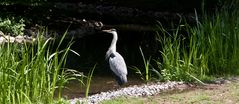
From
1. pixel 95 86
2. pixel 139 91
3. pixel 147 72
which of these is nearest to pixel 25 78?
pixel 139 91

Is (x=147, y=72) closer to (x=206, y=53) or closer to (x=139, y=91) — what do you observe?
(x=139, y=91)

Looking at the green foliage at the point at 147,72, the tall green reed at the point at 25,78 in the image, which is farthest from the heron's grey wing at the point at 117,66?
the tall green reed at the point at 25,78

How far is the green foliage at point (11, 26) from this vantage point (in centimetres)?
1569

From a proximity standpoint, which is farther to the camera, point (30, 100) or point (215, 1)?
point (215, 1)

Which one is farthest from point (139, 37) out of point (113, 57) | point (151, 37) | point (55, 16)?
point (113, 57)

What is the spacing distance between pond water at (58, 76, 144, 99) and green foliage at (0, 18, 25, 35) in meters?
6.18

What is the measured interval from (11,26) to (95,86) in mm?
7073

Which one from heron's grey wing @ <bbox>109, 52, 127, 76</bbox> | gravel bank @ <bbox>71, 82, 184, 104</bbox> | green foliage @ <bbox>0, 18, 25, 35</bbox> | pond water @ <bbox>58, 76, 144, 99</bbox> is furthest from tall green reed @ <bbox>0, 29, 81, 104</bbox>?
green foliage @ <bbox>0, 18, 25, 35</bbox>

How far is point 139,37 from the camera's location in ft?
60.3

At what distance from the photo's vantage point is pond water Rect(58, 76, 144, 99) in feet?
29.1

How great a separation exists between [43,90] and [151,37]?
40.4 feet

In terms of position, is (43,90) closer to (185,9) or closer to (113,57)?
(113,57)

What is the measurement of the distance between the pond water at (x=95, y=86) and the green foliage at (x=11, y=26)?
6.18 m

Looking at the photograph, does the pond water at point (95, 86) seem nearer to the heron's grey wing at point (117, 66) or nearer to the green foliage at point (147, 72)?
the green foliage at point (147, 72)
